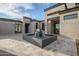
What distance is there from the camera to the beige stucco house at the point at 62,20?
106 inches

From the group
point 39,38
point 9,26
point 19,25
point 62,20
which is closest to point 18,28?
point 19,25

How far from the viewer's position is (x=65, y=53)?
2.37 m

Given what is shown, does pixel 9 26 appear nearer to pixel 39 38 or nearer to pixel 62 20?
pixel 39 38

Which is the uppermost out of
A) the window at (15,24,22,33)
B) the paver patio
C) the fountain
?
the window at (15,24,22,33)

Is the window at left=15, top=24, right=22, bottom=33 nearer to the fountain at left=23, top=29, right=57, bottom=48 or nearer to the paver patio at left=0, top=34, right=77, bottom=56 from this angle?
the paver patio at left=0, top=34, right=77, bottom=56

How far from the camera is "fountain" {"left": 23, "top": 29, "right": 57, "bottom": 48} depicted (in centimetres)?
274

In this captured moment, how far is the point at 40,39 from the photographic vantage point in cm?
274

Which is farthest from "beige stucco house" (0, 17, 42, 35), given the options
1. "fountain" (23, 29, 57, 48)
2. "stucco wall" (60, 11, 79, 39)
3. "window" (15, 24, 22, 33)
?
"stucco wall" (60, 11, 79, 39)

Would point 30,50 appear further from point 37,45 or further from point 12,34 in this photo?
point 12,34

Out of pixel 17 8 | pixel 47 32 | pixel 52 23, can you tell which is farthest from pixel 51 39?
pixel 17 8

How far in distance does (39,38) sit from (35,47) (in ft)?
1.20

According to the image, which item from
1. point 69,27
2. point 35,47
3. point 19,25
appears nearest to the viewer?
point 35,47

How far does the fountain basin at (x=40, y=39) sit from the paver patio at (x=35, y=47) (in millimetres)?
102

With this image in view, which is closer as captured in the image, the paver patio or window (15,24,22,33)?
the paver patio
